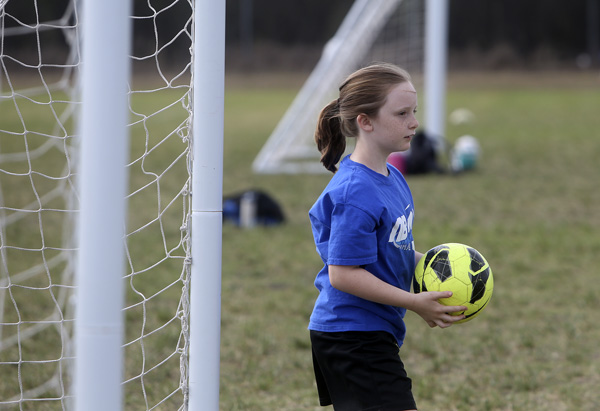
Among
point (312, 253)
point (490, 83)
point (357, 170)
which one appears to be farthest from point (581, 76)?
point (357, 170)

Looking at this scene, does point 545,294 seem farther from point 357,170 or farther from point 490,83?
point 490,83

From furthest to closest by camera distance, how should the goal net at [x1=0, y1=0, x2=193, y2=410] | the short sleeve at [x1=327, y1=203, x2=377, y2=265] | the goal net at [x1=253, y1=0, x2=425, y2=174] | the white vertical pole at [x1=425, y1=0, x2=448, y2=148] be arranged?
the goal net at [x1=253, y1=0, x2=425, y2=174]
the white vertical pole at [x1=425, y1=0, x2=448, y2=148]
the goal net at [x1=0, y1=0, x2=193, y2=410]
the short sleeve at [x1=327, y1=203, x2=377, y2=265]

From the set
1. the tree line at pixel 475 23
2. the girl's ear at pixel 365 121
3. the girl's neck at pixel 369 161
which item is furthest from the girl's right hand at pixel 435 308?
the tree line at pixel 475 23

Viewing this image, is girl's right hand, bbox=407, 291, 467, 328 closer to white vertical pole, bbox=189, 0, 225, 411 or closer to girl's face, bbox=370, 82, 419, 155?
girl's face, bbox=370, 82, 419, 155

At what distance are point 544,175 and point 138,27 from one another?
68.9ft

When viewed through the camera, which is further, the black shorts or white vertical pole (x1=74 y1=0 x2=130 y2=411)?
the black shorts

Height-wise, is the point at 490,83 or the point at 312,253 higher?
the point at 490,83

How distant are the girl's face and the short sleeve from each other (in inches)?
11.2

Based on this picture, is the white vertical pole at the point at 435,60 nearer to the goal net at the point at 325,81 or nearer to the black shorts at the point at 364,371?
the goal net at the point at 325,81

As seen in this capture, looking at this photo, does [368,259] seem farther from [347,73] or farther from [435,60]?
[347,73]

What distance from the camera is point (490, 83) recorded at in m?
30.9

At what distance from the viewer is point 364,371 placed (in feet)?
7.03

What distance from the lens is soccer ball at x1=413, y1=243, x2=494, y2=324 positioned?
2.24 meters

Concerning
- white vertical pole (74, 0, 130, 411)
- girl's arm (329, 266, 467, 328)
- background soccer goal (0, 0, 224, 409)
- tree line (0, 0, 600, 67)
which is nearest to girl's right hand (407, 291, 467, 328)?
girl's arm (329, 266, 467, 328)
